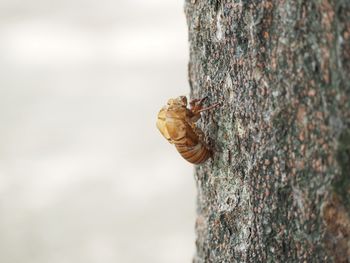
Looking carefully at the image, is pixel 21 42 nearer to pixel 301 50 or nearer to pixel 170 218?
pixel 170 218

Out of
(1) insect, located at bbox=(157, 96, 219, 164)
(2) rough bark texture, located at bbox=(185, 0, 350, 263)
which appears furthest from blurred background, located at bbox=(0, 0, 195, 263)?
(2) rough bark texture, located at bbox=(185, 0, 350, 263)

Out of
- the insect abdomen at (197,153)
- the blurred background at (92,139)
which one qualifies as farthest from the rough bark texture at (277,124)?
the blurred background at (92,139)

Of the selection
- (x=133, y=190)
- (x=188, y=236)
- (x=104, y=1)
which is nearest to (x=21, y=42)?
(x=104, y=1)

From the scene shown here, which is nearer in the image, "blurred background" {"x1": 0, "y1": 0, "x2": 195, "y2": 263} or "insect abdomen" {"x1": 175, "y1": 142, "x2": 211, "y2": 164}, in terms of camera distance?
"insect abdomen" {"x1": 175, "y1": 142, "x2": 211, "y2": 164}

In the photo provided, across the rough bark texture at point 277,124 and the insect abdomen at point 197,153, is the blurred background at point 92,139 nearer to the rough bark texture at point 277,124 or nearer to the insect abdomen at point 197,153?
the insect abdomen at point 197,153

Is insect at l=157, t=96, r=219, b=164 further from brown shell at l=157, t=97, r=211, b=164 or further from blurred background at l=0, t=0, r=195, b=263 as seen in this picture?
blurred background at l=0, t=0, r=195, b=263
